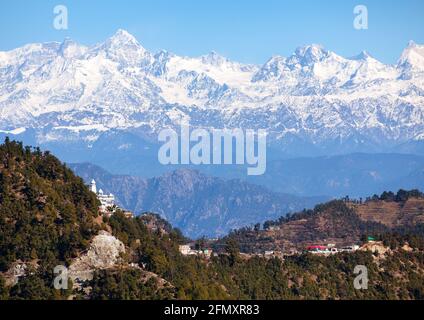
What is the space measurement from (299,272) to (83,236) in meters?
38.7

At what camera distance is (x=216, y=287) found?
107m

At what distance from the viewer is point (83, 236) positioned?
344 feet

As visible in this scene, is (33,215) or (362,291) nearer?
(33,215)

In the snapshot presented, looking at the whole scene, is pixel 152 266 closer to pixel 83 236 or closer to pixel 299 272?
pixel 83 236

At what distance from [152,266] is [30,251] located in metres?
11.5

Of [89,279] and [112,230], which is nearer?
[89,279]
